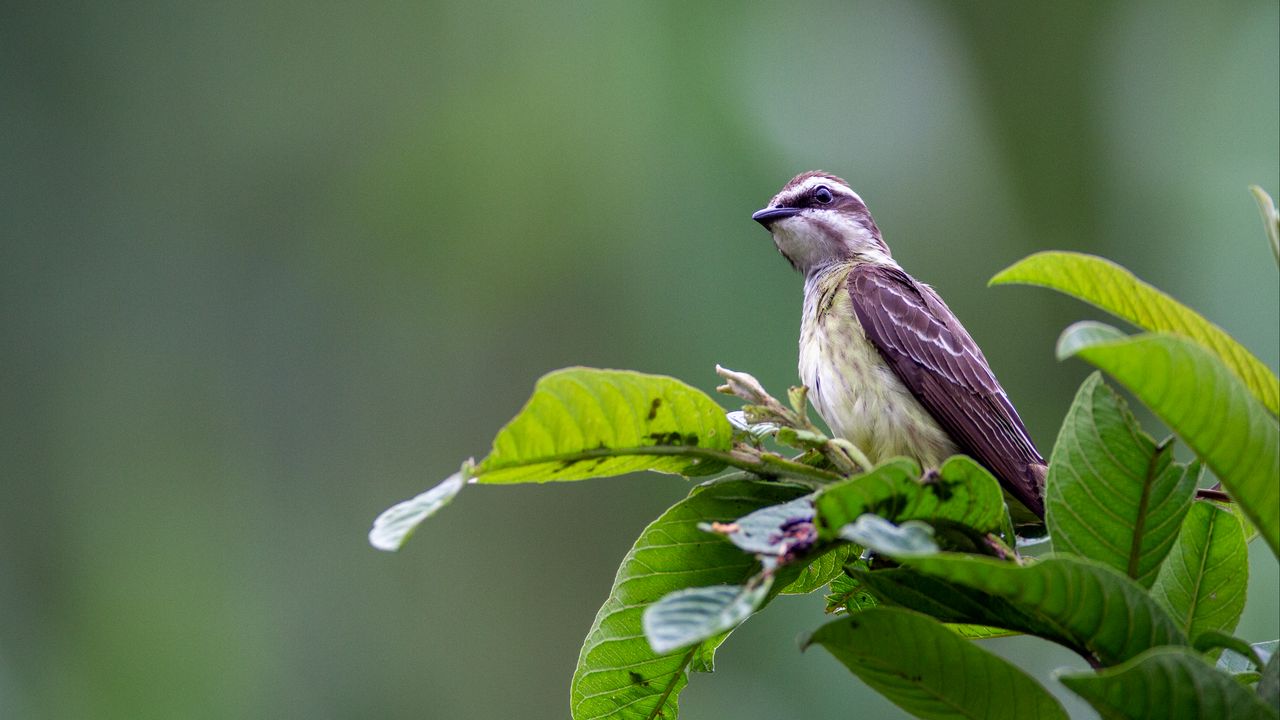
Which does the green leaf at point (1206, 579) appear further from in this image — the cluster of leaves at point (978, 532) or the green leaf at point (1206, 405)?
the green leaf at point (1206, 405)

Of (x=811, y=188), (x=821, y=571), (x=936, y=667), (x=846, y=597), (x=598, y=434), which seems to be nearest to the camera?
(x=936, y=667)

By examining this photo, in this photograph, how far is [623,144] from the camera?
42.6ft

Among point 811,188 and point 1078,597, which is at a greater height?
point 811,188

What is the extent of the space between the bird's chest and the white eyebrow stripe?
0.97 m

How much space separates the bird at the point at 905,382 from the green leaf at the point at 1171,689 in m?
2.22

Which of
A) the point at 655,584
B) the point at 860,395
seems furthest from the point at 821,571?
the point at 860,395

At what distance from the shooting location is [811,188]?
5324 mm

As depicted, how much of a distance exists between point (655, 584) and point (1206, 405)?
3.37ft

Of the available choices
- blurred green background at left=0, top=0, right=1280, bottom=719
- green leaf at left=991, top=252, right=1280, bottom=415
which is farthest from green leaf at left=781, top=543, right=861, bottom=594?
blurred green background at left=0, top=0, right=1280, bottom=719

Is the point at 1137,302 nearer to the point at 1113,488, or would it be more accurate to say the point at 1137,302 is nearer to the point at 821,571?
the point at 1113,488

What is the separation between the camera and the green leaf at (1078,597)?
159 cm

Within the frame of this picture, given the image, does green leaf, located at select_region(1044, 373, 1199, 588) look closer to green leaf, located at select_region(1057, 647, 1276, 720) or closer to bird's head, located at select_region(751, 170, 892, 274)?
green leaf, located at select_region(1057, 647, 1276, 720)

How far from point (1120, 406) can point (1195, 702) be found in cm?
49

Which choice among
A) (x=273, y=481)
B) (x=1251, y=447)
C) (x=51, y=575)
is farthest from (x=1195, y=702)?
(x=51, y=575)
